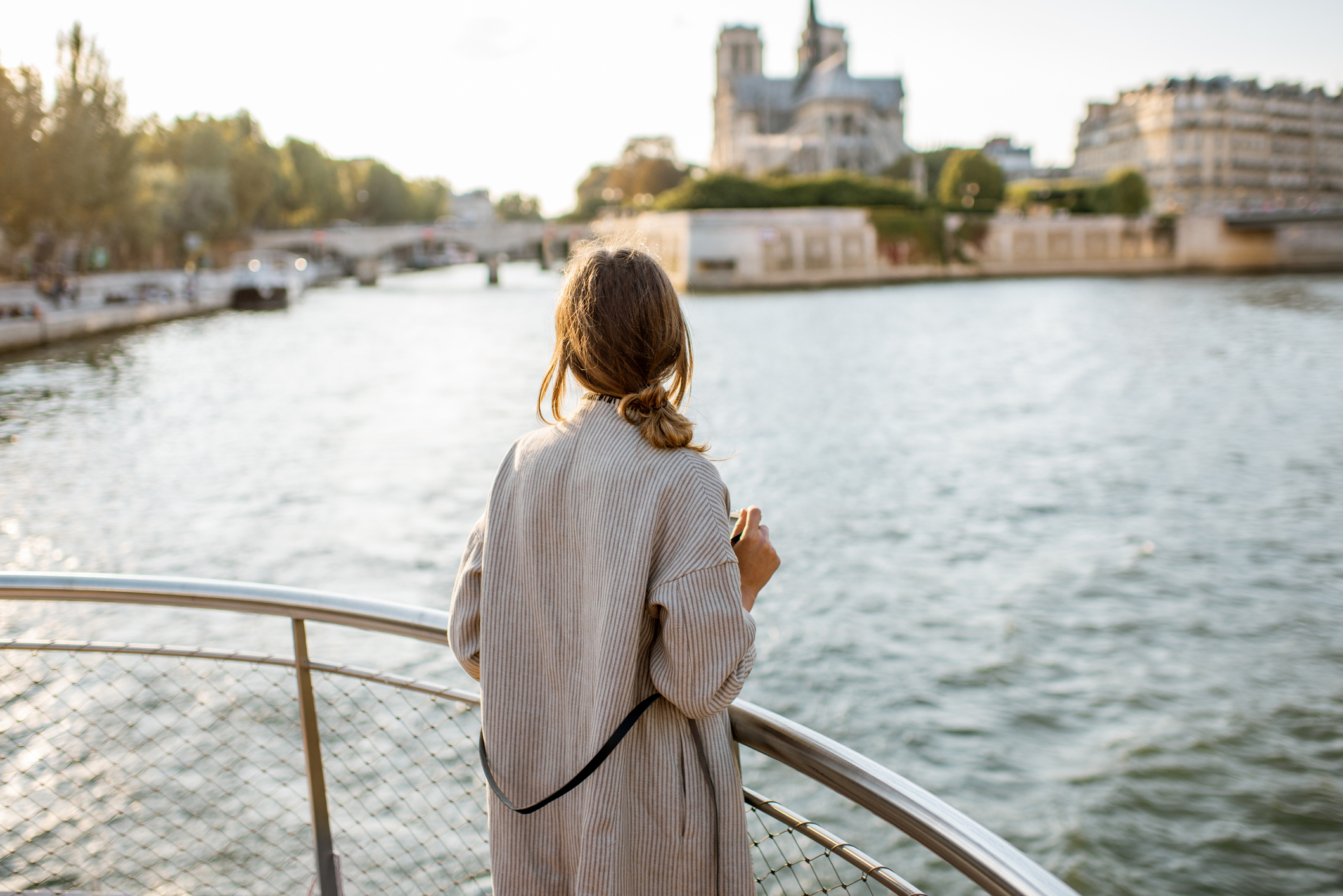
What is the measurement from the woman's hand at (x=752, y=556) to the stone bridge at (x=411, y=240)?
63.4 metres

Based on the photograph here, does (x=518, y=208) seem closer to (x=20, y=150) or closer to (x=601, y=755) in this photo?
(x=20, y=150)

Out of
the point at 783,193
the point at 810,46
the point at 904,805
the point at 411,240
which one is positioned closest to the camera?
the point at 904,805

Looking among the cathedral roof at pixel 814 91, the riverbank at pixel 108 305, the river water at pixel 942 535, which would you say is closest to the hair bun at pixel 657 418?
Answer: the river water at pixel 942 535

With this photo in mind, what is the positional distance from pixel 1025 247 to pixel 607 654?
65407 millimetres

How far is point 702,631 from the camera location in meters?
1.40

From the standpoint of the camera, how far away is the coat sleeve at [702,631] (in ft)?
→ 4.59

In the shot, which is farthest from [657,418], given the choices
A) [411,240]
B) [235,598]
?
[411,240]

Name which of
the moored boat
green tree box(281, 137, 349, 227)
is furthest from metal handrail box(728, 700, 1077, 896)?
green tree box(281, 137, 349, 227)

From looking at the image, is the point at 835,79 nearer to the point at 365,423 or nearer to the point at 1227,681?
the point at 365,423

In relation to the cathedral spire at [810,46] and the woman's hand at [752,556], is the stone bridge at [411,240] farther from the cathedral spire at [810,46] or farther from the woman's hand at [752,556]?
the woman's hand at [752,556]

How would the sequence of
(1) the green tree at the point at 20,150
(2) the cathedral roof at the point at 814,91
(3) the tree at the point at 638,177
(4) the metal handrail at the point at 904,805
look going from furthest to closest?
1. (2) the cathedral roof at the point at 814,91
2. (3) the tree at the point at 638,177
3. (1) the green tree at the point at 20,150
4. (4) the metal handrail at the point at 904,805

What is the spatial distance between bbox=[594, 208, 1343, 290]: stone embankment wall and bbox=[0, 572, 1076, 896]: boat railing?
46.6 metres

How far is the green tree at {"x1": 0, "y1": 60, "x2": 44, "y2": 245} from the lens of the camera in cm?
2995

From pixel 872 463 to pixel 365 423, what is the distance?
9.59 meters
